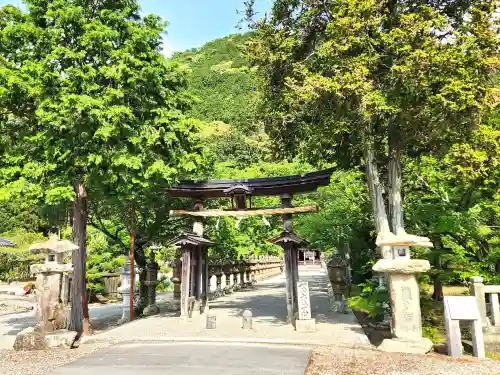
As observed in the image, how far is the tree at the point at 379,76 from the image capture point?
995 centimetres

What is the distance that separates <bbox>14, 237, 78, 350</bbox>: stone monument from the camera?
9942 millimetres

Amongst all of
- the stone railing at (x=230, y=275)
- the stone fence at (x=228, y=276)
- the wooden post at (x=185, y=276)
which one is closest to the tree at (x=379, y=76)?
the wooden post at (x=185, y=276)

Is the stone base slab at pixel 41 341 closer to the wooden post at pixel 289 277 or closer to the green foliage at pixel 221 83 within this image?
the wooden post at pixel 289 277

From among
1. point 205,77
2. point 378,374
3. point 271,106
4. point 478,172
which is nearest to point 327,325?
point 378,374

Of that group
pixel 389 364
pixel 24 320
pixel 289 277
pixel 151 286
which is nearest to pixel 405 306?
pixel 389 364

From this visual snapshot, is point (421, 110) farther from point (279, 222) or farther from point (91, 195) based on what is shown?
point (279, 222)

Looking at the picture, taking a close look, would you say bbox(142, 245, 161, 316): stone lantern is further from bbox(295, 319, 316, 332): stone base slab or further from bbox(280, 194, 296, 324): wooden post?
bbox(295, 319, 316, 332): stone base slab

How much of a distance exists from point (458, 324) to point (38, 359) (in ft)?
30.9

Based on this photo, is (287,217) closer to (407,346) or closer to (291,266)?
(291,266)

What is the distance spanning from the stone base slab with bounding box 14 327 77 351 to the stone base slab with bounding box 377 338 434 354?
782 cm

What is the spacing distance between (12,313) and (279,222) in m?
19.3

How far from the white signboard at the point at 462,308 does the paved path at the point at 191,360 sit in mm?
3343

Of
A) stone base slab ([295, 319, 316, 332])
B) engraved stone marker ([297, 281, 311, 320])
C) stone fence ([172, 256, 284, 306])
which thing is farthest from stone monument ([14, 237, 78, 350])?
stone fence ([172, 256, 284, 306])

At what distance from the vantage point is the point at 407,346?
8.93 metres
